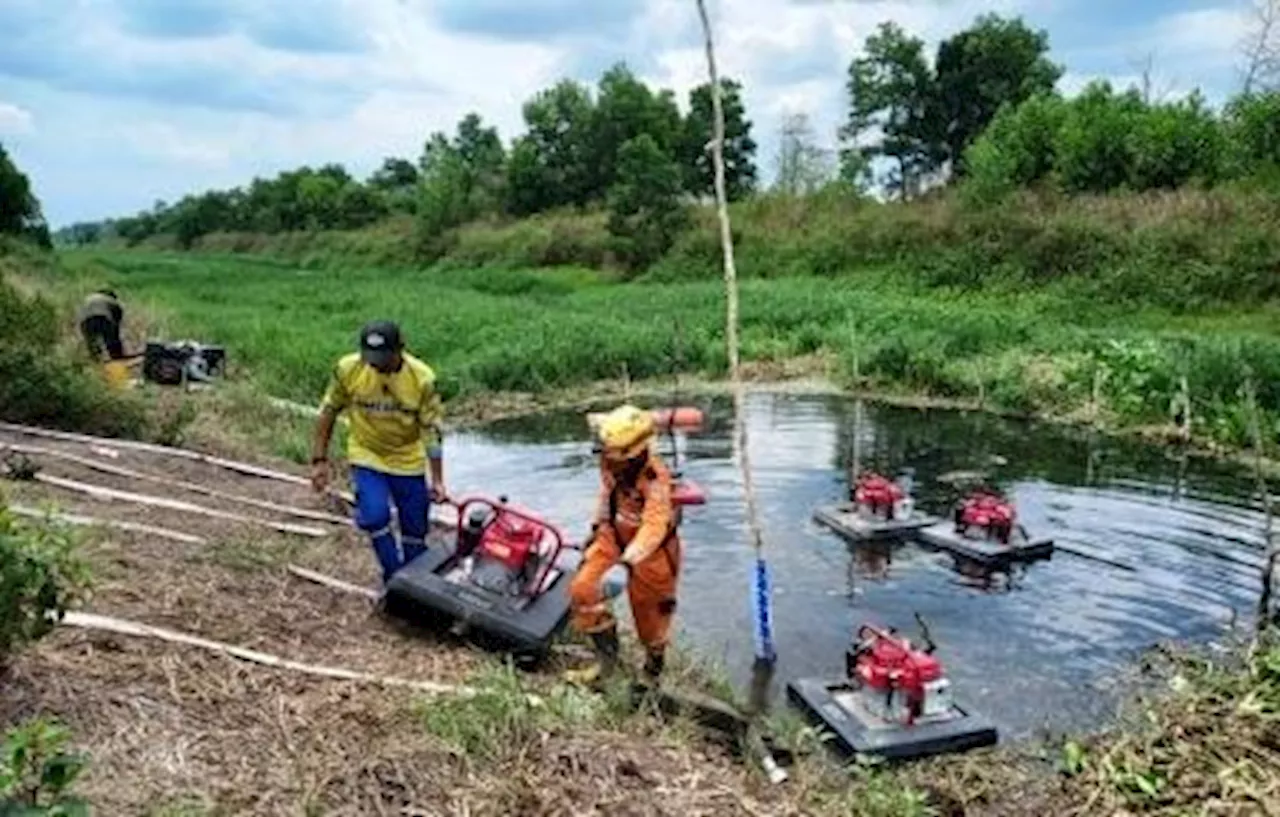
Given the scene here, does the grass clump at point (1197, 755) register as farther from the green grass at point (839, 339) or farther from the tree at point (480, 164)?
the tree at point (480, 164)

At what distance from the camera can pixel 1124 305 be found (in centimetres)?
2516

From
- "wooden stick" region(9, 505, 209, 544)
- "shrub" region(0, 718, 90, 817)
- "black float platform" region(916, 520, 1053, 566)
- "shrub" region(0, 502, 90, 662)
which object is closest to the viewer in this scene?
"shrub" region(0, 718, 90, 817)

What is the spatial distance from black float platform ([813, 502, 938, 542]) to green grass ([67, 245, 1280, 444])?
3.39m

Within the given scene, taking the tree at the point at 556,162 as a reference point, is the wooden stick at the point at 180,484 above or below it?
below

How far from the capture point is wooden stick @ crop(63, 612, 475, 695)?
19.1 ft

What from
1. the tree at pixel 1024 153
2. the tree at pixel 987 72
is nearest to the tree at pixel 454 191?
the tree at pixel 987 72

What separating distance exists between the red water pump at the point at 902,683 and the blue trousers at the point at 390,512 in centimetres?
259

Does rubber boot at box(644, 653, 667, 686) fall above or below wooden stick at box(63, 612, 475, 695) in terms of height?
below

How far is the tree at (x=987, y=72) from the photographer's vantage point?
144ft

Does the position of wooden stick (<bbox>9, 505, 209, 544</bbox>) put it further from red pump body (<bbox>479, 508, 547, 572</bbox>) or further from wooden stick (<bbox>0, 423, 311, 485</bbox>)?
wooden stick (<bbox>0, 423, 311, 485</bbox>)

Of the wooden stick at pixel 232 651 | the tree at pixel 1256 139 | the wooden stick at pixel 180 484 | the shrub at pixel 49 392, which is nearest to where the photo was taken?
the wooden stick at pixel 232 651

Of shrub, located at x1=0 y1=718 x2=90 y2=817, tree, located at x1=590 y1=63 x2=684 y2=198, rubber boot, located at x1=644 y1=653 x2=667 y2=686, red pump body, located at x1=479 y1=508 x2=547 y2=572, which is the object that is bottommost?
rubber boot, located at x1=644 y1=653 x2=667 y2=686

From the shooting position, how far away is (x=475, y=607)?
6.79 metres

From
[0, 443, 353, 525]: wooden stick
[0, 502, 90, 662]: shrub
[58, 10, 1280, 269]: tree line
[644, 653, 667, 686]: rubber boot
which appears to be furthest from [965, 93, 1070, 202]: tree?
[0, 502, 90, 662]: shrub
